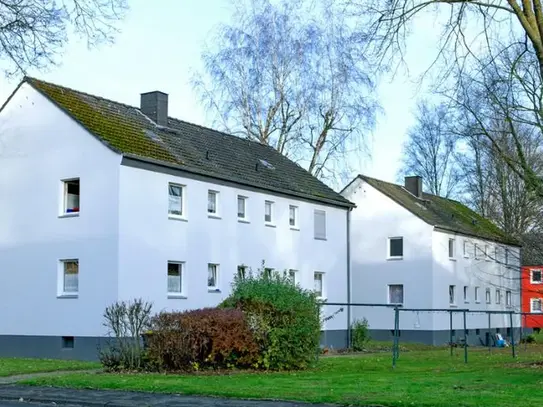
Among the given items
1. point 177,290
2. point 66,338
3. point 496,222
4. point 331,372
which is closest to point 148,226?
point 177,290

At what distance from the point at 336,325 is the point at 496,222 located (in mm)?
24309

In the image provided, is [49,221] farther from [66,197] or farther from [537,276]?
[537,276]

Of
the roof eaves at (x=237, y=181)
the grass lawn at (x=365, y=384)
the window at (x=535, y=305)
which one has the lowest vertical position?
→ the grass lawn at (x=365, y=384)

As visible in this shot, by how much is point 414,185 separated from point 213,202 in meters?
23.6

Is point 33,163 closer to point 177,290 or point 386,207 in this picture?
point 177,290

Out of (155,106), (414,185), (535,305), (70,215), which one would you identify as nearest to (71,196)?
(70,215)

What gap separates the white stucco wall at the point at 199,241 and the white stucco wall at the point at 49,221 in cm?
79

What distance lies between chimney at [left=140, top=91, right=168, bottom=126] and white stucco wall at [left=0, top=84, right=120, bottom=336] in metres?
5.16

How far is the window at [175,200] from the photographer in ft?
93.6

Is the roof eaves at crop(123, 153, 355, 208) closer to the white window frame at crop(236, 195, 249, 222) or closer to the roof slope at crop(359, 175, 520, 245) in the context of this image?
the white window frame at crop(236, 195, 249, 222)

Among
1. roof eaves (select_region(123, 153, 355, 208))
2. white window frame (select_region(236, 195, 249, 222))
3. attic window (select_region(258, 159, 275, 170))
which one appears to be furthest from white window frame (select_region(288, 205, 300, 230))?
white window frame (select_region(236, 195, 249, 222))

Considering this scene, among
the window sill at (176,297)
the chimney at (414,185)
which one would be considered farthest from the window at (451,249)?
the window sill at (176,297)

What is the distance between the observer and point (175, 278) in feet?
93.9

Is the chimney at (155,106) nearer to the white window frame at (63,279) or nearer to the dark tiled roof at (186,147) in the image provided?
the dark tiled roof at (186,147)
